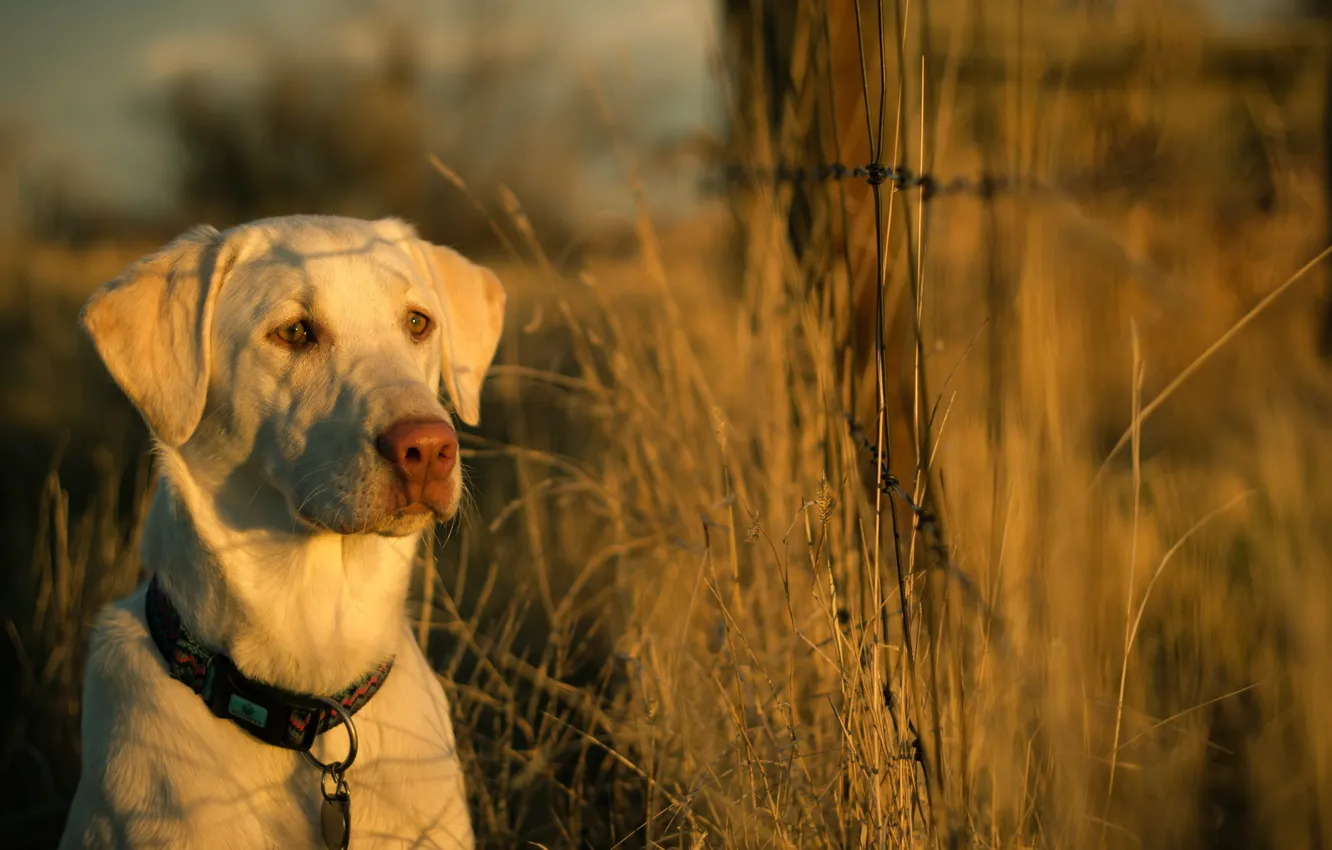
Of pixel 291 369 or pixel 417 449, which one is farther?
pixel 291 369

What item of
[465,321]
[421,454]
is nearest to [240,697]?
[421,454]

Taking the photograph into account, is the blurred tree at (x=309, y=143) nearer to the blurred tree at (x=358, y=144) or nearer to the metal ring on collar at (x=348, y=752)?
the blurred tree at (x=358, y=144)

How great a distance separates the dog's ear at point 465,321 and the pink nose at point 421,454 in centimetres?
51

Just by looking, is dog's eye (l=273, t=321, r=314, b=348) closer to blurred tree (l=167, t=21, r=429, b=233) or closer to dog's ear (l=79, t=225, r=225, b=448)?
dog's ear (l=79, t=225, r=225, b=448)

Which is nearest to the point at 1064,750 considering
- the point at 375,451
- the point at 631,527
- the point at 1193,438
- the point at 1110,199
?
the point at 375,451

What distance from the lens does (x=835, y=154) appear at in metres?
2.59

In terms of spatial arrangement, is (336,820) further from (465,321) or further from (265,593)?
(465,321)

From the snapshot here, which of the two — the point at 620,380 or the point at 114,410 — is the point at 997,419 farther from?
the point at 114,410

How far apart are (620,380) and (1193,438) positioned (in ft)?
10.1

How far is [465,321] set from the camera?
271 cm

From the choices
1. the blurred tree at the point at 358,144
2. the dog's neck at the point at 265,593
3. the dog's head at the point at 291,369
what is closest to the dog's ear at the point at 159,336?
the dog's head at the point at 291,369

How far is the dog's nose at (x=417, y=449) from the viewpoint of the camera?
2045 millimetres

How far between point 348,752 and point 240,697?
0.25 metres

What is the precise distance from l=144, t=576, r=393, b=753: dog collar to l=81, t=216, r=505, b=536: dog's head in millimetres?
277
